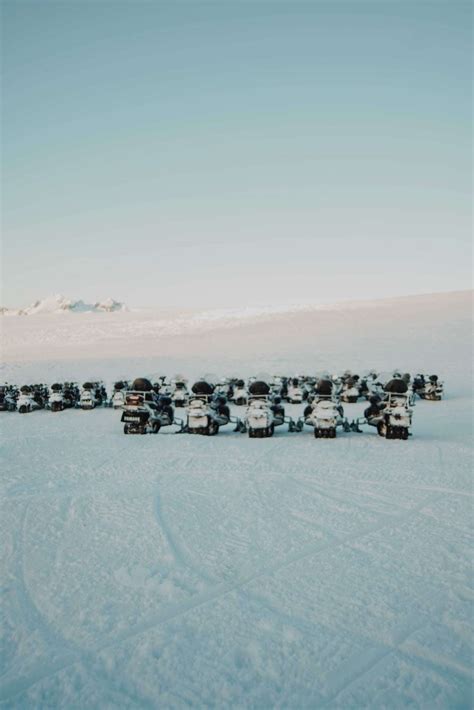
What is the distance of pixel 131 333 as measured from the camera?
197 feet

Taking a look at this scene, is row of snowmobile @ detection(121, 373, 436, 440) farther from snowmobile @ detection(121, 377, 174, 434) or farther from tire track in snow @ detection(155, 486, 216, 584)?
tire track in snow @ detection(155, 486, 216, 584)

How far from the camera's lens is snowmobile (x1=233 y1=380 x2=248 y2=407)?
24.3 meters

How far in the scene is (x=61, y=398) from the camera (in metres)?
21.8

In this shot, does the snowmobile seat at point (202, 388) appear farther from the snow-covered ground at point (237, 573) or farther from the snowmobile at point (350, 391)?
the snowmobile at point (350, 391)

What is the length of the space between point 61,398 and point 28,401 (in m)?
1.46

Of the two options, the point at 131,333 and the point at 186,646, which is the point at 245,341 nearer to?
the point at 131,333

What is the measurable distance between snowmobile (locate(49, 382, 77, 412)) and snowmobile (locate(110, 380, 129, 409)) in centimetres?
179

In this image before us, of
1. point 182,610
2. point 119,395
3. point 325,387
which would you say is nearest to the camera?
point 182,610

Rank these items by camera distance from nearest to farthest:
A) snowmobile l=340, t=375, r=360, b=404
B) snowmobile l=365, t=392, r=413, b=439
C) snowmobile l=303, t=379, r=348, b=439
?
snowmobile l=365, t=392, r=413, b=439 < snowmobile l=303, t=379, r=348, b=439 < snowmobile l=340, t=375, r=360, b=404

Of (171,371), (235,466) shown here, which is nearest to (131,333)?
(171,371)

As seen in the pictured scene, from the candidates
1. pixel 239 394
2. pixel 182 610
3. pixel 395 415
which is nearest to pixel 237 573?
pixel 182 610

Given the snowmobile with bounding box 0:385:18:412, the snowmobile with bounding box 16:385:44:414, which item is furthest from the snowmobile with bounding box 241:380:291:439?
the snowmobile with bounding box 0:385:18:412

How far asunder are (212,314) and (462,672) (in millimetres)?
72073

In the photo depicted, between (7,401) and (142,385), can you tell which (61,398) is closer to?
(7,401)
